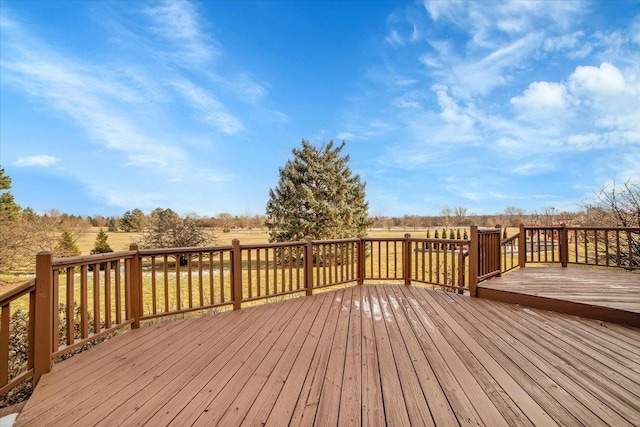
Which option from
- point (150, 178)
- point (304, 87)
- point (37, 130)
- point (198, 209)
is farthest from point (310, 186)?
point (37, 130)

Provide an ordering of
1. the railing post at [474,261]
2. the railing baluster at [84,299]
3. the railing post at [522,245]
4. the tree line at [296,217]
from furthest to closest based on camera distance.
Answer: the tree line at [296,217], the railing post at [522,245], the railing post at [474,261], the railing baluster at [84,299]

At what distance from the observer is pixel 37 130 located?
349 inches

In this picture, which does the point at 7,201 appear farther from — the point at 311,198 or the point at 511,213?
the point at 511,213

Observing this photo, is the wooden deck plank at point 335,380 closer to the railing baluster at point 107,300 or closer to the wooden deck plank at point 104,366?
the wooden deck plank at point 104,366

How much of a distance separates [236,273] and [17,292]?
2113mm

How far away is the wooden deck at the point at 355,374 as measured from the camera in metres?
1.53

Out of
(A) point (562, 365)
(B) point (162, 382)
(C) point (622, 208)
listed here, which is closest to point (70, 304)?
(B) point (162, 382)

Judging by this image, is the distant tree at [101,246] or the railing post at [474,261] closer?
the railing post at [474,261]

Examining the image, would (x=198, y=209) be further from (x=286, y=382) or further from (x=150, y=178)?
(x=286, y=382)

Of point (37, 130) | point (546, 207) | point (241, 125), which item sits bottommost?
point (546, 207)

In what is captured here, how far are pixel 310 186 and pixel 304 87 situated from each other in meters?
4.18

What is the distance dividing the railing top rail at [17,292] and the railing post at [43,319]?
1.5 inches

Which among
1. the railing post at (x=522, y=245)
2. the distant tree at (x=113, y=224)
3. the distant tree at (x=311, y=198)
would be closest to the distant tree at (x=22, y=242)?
the distant tree at (x=311, y=198)

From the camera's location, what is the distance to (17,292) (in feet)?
6.48
